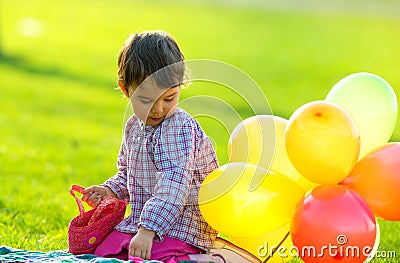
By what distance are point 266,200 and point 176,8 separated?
20473mm

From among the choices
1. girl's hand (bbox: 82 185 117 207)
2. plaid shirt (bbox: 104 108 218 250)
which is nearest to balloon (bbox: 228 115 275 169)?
plaid shirt (bbox: 104 108 218 250)

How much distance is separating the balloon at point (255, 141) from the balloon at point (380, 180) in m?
0.45

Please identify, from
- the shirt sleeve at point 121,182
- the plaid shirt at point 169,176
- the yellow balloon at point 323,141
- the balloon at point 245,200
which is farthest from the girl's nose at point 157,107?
the yellow balloon at point 323,141

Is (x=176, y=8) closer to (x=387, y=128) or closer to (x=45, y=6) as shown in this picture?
(x=45, y=6)

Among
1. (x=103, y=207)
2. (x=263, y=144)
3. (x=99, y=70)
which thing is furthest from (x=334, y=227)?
(x=99, y=70)

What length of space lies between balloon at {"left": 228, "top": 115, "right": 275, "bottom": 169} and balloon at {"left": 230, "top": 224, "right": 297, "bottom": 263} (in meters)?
0.35

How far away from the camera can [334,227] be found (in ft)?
10.9

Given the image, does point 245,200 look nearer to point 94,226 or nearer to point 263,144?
point 263,144

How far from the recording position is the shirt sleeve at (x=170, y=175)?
351 cm

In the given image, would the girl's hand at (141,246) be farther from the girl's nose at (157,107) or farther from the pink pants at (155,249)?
the girl's nose at (157,107)

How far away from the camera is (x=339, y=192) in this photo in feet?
11.2

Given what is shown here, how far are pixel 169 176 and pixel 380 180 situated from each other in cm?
94

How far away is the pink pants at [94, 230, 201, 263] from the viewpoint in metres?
3.53

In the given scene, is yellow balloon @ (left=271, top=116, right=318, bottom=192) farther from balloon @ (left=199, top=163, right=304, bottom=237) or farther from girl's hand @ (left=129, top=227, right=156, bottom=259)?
girl's hand @ (left=129, top=227, right=156, bottom=259)
